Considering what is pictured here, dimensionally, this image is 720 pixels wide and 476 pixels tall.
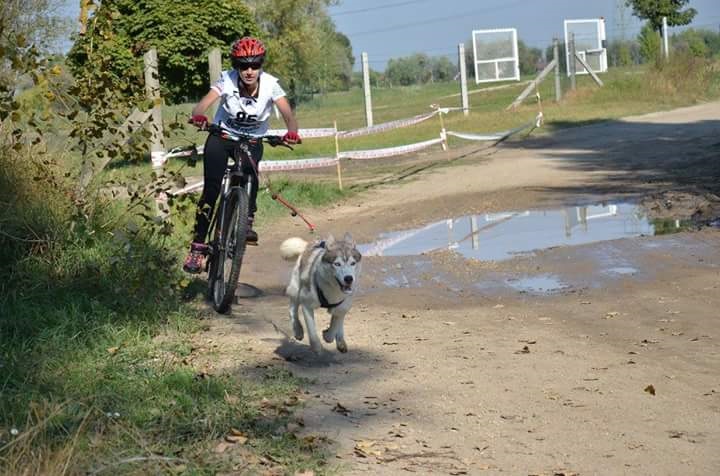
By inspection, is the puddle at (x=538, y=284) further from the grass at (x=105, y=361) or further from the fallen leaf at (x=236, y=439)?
the fallen leaf at (x=236, y=439)

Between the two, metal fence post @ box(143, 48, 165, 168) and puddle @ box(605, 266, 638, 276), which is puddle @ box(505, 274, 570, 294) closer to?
puddle @ box(605, 266, 638, 276)

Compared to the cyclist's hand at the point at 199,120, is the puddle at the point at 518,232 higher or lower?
lower

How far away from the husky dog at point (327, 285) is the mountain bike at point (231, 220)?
0.79m

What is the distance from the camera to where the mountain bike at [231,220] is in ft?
29.3

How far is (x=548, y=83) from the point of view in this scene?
166ft

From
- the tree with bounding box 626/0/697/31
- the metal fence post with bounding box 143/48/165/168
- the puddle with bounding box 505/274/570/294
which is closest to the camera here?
the metal fence post with bounding box 143/48/165/168

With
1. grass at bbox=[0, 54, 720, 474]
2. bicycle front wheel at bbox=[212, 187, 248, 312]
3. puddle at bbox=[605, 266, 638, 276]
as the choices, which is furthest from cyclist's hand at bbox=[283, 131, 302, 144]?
puddle at bbox=[605, 266, 638, 276]

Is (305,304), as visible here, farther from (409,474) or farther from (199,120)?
(409,474)

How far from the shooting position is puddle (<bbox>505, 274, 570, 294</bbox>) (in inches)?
407

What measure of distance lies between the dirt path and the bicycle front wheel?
240mm

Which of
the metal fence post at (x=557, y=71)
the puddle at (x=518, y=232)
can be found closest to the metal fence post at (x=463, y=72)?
the metal fence post at (x=557, y=71)

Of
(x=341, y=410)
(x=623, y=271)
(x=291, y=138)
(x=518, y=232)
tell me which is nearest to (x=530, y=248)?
(x=518, y=232)

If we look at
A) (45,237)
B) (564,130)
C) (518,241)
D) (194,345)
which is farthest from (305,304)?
(564,130)

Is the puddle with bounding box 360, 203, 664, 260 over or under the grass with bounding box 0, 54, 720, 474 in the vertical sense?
under
